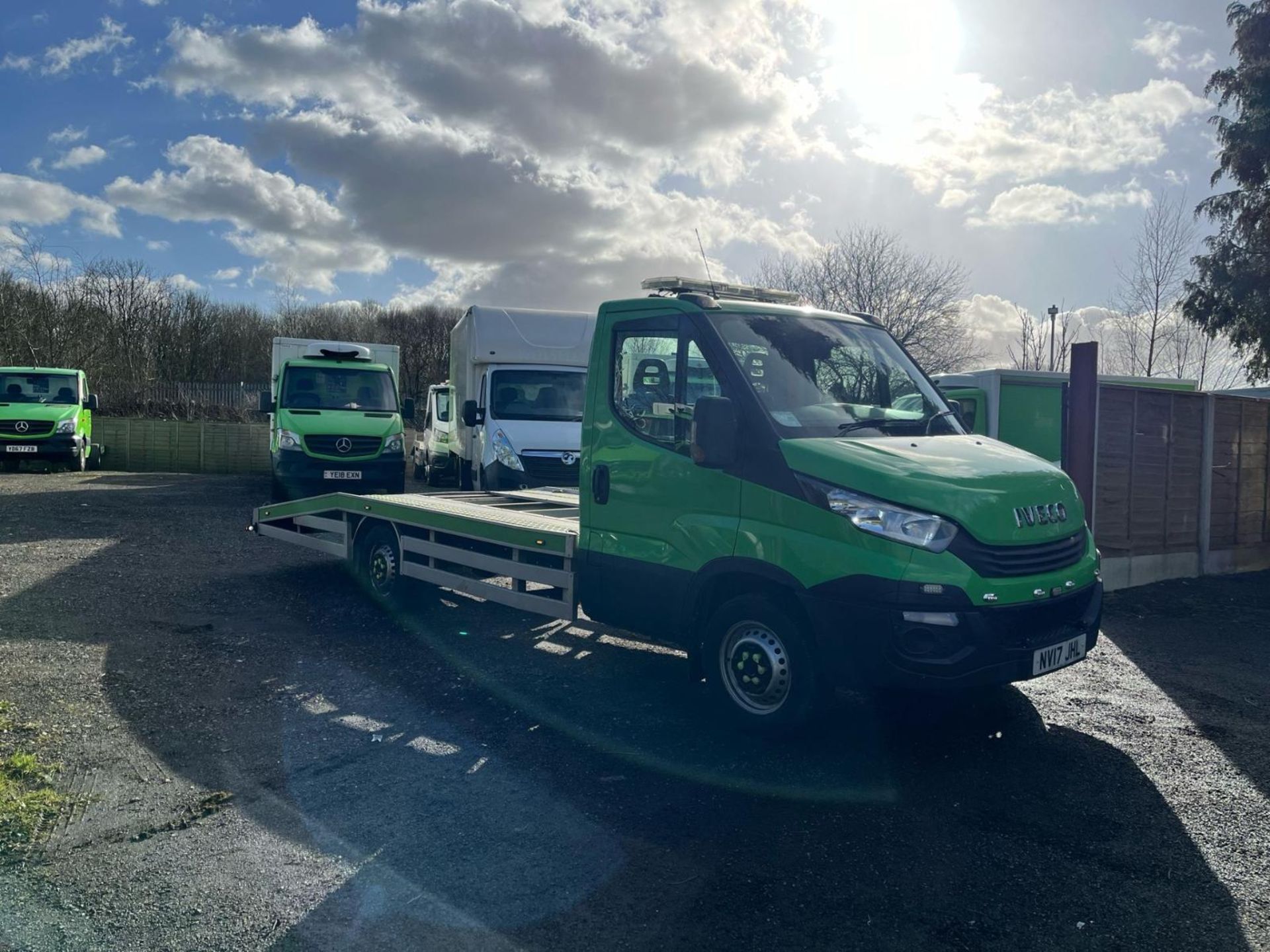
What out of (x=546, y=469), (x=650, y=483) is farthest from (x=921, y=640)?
(x=546, y=469)

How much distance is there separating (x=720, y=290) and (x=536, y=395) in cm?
765

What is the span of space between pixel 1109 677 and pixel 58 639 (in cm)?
773

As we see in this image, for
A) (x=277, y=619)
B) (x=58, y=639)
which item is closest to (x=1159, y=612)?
(x=277, y=619)

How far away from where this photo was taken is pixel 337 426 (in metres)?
14.3

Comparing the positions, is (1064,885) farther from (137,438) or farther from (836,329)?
(137,438)

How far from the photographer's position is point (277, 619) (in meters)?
8.21

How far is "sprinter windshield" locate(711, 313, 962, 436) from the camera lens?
534 cm

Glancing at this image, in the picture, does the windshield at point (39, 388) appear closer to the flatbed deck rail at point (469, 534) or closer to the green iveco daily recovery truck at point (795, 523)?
the flatbed deck rail at point (469, 534)

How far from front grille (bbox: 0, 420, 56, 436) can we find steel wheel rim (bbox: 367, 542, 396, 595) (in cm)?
1575

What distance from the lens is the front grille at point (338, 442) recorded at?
14.1m

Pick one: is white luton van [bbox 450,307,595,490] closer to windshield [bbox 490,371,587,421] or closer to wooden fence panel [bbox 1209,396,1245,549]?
windshield [bbox 490,371,587,421]

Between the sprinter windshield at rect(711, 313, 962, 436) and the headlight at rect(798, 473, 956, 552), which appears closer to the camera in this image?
the headlight at rect(798, 473, 956, 552)

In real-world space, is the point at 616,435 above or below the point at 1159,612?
above

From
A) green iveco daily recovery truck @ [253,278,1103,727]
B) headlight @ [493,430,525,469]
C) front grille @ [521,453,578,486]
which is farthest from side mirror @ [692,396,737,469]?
headlight @ [493,430,525,469]
